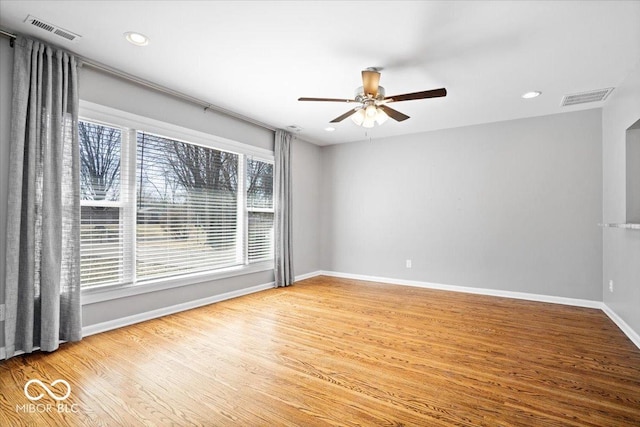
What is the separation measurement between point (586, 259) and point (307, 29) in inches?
174

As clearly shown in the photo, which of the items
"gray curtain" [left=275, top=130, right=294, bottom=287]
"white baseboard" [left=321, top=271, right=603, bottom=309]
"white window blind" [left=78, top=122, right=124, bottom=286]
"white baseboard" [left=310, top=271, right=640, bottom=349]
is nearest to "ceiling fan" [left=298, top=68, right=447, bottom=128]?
"white window blind" [left=78, top=122, right=124, bottom=286]

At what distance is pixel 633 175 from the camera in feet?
9.86

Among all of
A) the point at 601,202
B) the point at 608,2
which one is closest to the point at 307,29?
the point at 608,2

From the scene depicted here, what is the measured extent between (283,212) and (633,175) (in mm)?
Answer: 4239

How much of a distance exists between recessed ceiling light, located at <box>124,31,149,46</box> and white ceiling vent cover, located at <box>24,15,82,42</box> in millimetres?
403

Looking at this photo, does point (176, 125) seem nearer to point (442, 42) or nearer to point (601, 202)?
point (442, 42)

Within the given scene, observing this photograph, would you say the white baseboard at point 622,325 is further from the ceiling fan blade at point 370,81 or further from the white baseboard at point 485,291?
the ceiling fan blade at point 370,81

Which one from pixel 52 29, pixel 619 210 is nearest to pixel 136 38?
pixel 52 29

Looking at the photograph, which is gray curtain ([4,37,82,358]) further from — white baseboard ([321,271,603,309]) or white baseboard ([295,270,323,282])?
white baseboard ([321,271,603,309])

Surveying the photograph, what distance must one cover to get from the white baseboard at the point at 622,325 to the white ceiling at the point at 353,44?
248 centimetres

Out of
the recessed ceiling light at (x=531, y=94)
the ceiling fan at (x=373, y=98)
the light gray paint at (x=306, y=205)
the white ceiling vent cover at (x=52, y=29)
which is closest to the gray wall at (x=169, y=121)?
the light gray paint at (x=306, y=205)

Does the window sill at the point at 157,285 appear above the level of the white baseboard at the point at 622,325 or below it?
above

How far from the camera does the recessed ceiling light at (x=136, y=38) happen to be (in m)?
2.41

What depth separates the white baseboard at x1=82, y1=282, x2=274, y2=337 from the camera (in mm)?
2928
